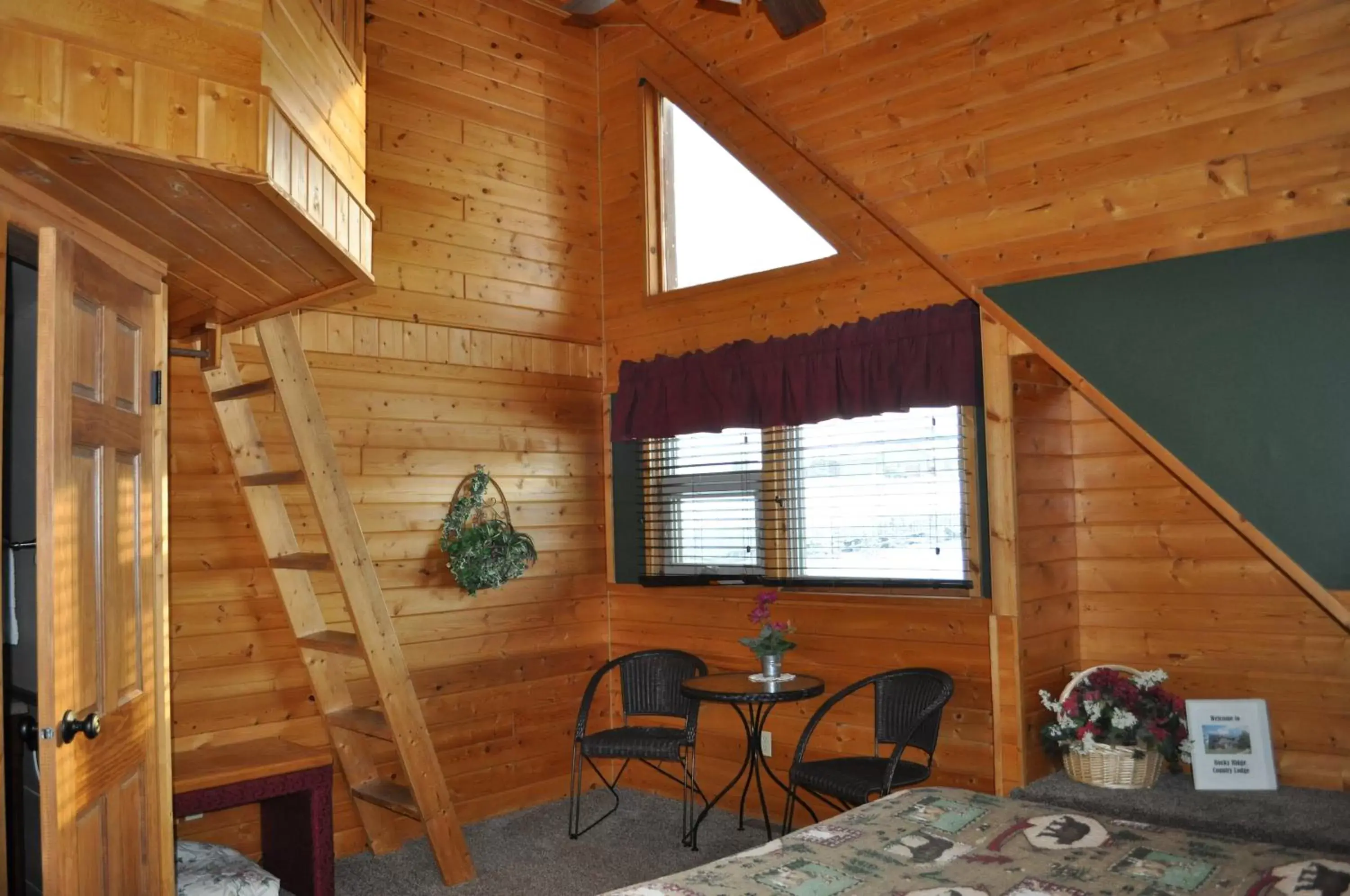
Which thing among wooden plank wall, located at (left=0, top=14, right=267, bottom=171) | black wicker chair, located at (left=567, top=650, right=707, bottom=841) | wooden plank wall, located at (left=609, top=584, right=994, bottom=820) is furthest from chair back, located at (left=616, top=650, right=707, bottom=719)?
wooden plank wall, located at (left=0, top=14, right=267, bottom=171)

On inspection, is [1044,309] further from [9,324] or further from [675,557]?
[9,324]

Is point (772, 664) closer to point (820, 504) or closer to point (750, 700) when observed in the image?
point (750, 700)

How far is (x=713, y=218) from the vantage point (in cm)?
544

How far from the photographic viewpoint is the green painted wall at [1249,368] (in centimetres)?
300

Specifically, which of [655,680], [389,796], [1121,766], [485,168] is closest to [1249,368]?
[1121,766]

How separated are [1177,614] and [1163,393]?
1.23 metres

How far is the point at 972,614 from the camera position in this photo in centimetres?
428

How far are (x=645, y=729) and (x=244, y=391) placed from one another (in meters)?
2.14

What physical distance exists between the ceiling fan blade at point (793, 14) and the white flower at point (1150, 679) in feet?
8.27

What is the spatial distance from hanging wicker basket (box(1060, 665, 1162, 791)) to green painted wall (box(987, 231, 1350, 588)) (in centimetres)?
98

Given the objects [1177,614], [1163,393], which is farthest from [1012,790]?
[1163,393]

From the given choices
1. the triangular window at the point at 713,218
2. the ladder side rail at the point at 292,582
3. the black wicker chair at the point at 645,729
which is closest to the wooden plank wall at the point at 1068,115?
the triangular window at the point at 713,218

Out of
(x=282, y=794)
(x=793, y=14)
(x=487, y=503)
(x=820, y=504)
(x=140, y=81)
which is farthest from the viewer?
(x=487, y=503)

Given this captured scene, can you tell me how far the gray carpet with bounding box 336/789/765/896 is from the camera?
4.14m
